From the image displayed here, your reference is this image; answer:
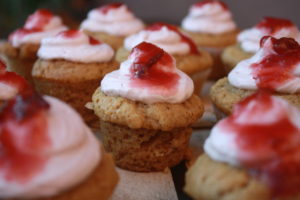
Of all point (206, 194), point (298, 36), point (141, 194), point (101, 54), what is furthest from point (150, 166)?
point (298, 36)

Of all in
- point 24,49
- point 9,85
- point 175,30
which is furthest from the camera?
point 24,49

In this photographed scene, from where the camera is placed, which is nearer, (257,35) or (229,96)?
(229,96)

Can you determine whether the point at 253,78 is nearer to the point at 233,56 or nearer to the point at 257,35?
the point at 233,56

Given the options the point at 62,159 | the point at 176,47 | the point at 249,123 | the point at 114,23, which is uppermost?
the point at 249,123

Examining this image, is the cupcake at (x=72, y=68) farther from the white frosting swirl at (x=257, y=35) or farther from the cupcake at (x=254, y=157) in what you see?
the cupcake at (x=254, y=157)

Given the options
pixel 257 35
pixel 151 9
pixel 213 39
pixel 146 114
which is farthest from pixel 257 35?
pixel 151 9

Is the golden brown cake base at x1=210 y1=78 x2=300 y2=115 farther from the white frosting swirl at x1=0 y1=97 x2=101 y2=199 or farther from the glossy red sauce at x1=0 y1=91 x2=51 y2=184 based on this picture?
the glossy red sauce at x1=0 y1=91 x2=51 y2=184
